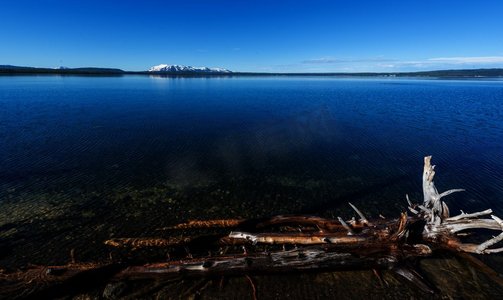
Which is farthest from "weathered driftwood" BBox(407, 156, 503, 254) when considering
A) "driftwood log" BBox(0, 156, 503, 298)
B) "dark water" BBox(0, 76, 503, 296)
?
"dark water" BBox(0, 76, 503, 296)

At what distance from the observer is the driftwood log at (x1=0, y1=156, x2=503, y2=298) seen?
837cm

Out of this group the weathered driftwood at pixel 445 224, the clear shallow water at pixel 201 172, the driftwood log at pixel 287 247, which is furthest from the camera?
the clear shallow water at pixel 201 172

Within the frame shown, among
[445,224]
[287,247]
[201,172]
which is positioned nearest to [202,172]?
[201,172]

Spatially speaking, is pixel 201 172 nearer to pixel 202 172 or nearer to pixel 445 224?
pixel 202 172

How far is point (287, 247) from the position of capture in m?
10.1

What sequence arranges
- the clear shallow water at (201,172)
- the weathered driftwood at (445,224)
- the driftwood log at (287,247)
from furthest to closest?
the clear shallow water at (201,172) → the weathered driftwood at (445,224) → the driftwood log at (287,247)

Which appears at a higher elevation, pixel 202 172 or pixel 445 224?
pixel 445 224

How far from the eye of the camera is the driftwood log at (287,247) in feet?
27.5

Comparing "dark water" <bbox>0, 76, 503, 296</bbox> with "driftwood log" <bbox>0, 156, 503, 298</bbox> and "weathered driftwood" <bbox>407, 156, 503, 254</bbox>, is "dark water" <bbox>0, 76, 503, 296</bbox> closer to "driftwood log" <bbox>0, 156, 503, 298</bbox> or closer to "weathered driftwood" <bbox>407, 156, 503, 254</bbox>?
"driftwood log" <bbox>0, 156, 503, 298</bbox>

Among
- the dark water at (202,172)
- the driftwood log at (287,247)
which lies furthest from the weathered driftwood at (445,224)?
the dark water at (202,172)

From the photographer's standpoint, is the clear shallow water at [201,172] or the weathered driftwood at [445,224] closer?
the weathered driftwood at [445,224]

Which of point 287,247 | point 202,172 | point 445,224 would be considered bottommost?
point 287,247

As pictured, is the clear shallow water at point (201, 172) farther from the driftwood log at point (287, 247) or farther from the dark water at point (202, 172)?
the driftwood log at point (287, 247)

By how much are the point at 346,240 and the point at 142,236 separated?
8567 millimetres
